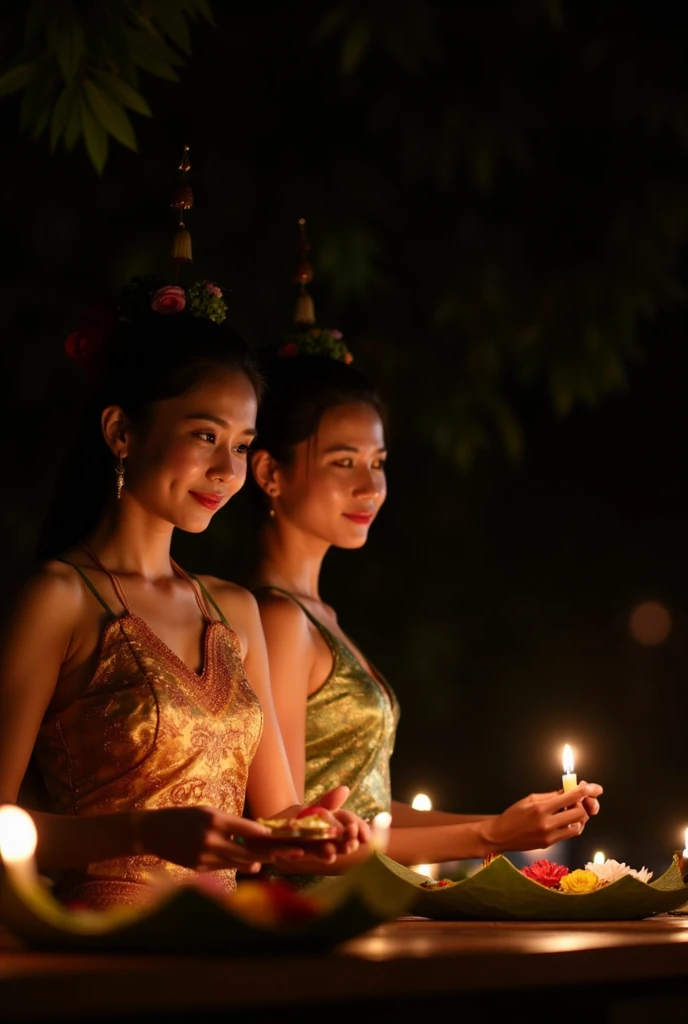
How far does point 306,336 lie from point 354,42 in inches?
35.0

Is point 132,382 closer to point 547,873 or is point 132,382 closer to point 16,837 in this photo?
point 547,873

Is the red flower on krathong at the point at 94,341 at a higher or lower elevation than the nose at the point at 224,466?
higher

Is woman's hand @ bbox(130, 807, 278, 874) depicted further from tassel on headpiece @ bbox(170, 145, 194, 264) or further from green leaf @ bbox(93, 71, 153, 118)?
green leaf @ bbox(93, 71, 153, 118)

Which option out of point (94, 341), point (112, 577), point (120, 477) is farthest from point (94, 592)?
point (94, 341)

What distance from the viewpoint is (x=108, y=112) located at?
3057 mm

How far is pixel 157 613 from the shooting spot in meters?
2.62

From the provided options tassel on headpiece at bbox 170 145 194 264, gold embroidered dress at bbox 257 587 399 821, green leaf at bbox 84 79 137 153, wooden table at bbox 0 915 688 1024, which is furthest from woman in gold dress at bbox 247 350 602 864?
wooden table at bbox 0 915 688 1024

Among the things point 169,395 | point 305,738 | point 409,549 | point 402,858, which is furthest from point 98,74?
point 409,549

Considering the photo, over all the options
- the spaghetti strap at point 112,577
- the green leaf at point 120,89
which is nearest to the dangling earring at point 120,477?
the spaghetti strap at point 112,577

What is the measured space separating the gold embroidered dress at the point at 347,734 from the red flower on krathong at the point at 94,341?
703mm

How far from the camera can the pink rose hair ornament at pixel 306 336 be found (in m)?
3.52

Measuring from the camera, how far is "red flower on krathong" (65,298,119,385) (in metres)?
2.84

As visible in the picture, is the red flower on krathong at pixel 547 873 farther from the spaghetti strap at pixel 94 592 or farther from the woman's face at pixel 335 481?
→ the woman's face at pixel 335 481

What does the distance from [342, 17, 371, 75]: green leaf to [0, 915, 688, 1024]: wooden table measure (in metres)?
2.59
